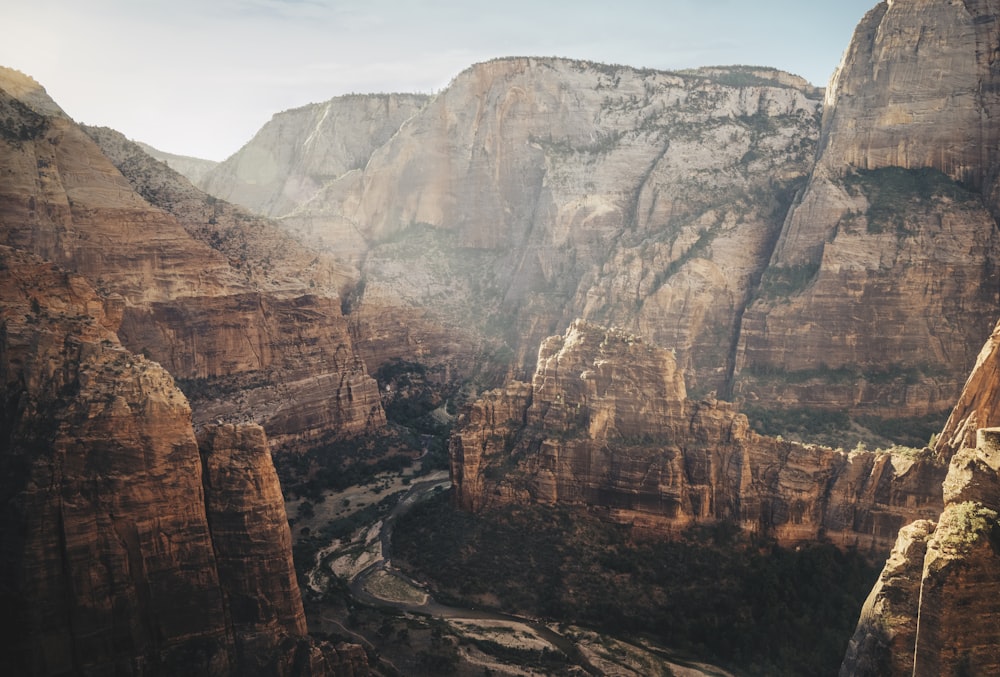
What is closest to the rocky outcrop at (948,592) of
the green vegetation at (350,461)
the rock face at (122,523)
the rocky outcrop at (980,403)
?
the rocky outcrop at (980,403)

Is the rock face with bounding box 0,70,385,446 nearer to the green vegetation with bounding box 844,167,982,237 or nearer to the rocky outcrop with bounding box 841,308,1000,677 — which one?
the green vegetation with bounding box 844,167,982,237

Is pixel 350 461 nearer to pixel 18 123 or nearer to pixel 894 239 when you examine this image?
pixel 18 123

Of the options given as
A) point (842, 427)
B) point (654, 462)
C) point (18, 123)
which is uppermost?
point (18, 123)

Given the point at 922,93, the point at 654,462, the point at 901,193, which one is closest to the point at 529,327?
the point at 901,193

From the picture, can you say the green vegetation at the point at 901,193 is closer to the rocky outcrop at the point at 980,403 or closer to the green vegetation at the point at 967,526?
the rocky outcrop at the point at 980,403

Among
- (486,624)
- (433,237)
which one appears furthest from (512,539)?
(433,237)
